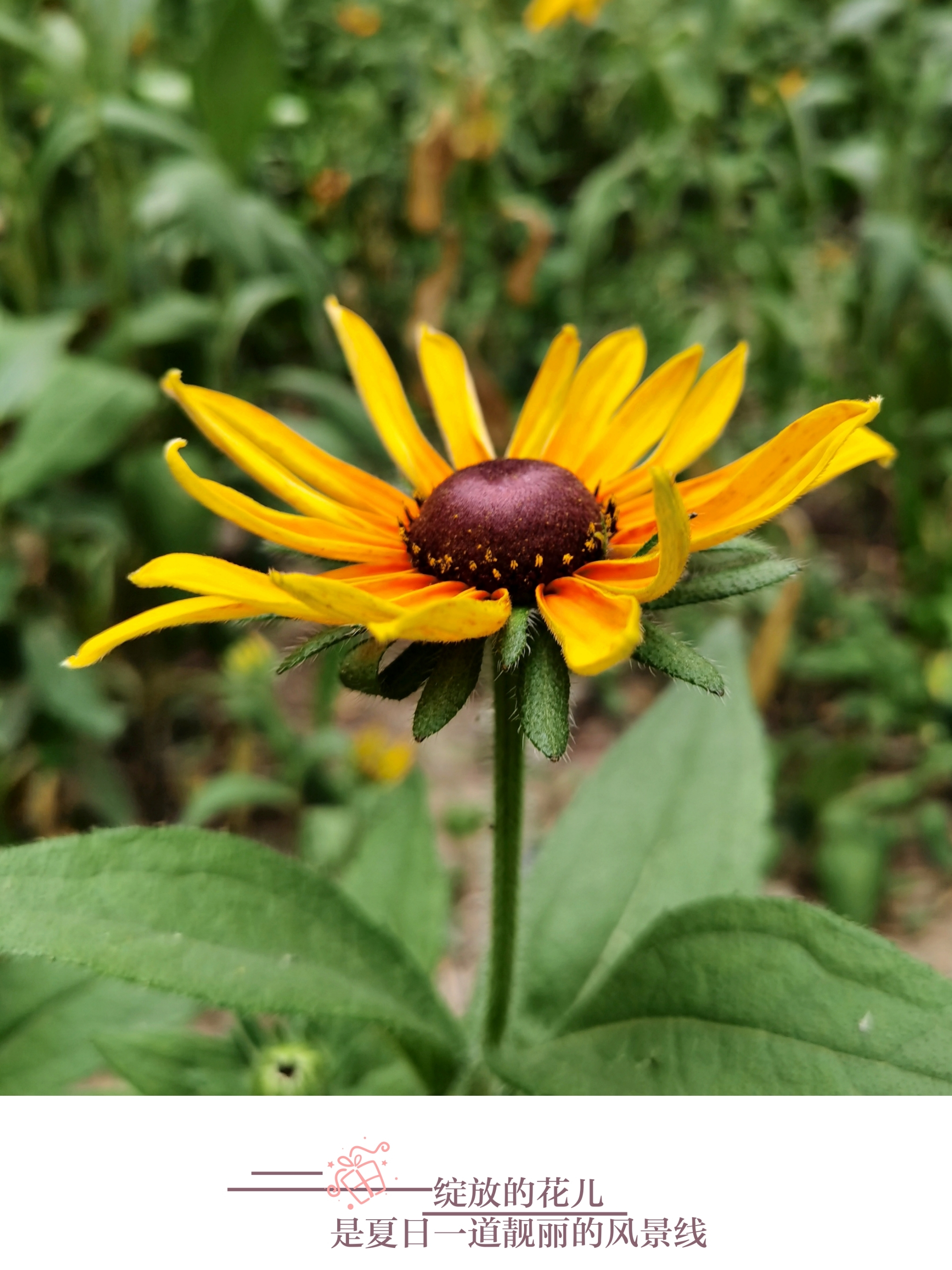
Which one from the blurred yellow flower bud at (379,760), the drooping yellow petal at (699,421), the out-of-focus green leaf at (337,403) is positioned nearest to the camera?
the drooping yellow petal at (699,421)

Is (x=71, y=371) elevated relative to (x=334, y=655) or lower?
elevated

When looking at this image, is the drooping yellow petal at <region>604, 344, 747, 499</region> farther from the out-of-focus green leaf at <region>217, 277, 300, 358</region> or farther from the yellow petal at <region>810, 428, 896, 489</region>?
the out-of-focus green leaf at <region>217, 277, 300, 358</region>

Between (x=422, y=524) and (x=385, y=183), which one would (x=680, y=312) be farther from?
(x=422, y=524)

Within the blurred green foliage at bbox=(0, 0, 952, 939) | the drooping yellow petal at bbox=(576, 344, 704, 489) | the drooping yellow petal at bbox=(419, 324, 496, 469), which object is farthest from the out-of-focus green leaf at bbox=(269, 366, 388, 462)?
the drooping yellow petal at bbox=(576, 344, 704, 489)

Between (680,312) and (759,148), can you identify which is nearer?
Result: (759,148)

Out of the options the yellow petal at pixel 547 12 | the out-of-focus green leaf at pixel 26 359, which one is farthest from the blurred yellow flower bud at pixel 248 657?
the yellow petal at pixel 547 12
